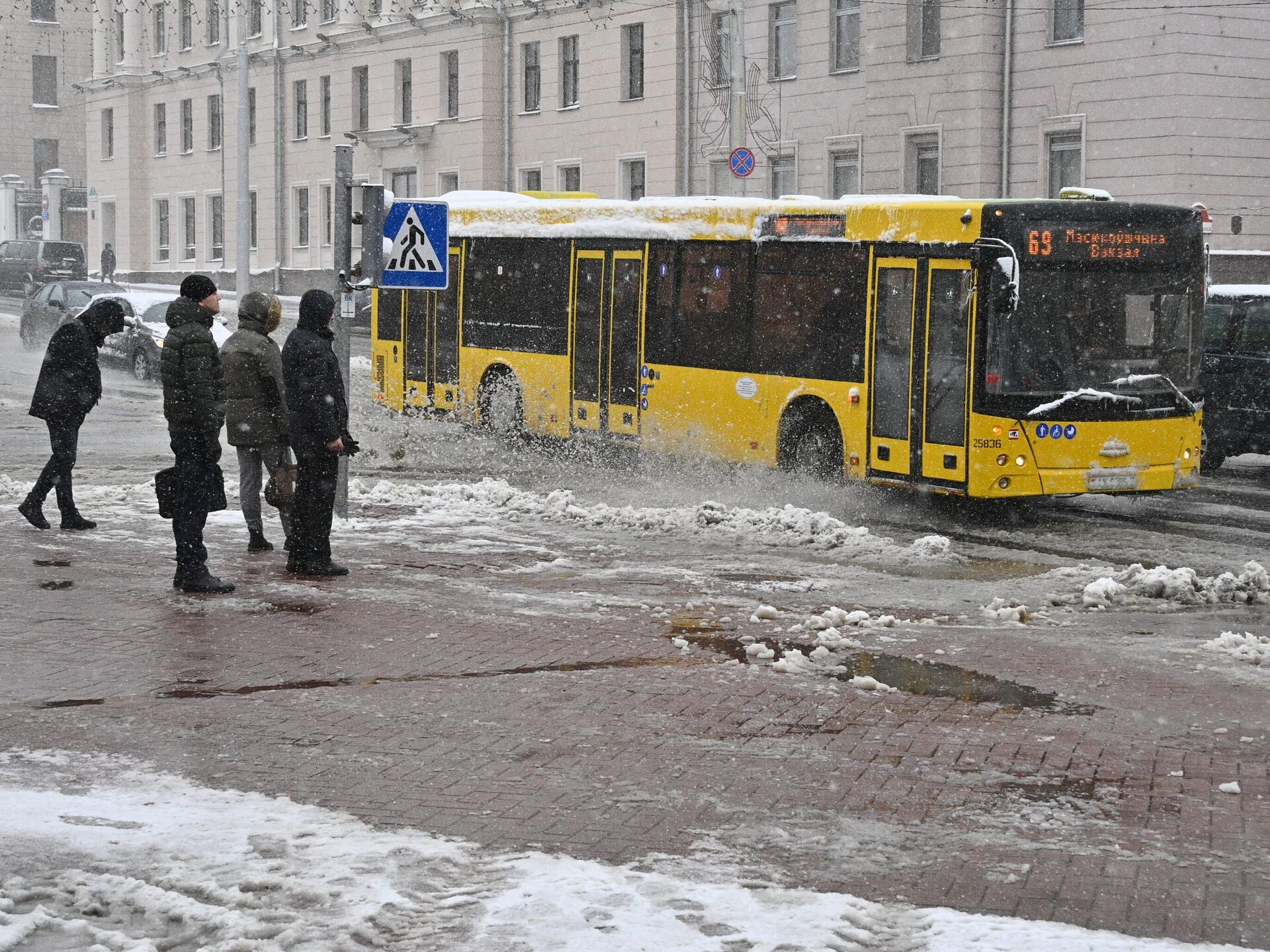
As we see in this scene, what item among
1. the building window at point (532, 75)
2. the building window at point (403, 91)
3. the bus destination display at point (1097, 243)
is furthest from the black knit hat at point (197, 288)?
the building window at point (403, 91)

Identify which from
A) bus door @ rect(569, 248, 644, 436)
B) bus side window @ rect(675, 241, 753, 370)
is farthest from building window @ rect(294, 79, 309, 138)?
bus side window @ rect(675, 241, 753, 370)

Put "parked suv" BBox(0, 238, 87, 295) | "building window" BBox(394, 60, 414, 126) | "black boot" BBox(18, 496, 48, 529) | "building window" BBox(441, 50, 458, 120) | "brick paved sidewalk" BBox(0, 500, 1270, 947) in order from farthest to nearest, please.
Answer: "parked suv" BBox(0, 238, 87, 295) → "building window" BBox(394, 60, 414, 126) → "building window" BBox(441, 50, 458, 120) → "black boot" BBox(18, 496, 48, 529) → "brick paved sidewalk" BBox(0, 500, 1270, 947)

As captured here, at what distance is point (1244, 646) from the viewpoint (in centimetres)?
926

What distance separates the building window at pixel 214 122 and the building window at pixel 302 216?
6.28 meters

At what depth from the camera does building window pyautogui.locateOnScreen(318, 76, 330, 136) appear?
5338 centimetres

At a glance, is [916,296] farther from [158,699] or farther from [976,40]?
[976,40]

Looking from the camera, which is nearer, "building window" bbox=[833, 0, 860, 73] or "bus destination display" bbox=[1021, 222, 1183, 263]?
"bus destination display" bbox=[1021, 222, 1183, 263]

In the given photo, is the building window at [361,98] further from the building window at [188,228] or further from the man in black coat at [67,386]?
the man in black coat at [67,386]

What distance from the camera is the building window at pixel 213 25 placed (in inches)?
2299

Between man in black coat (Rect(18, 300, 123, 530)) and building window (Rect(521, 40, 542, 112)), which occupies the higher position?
building window (Rect(521, 40, 542, 112))

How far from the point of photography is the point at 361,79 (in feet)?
171

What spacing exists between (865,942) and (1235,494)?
43.7 feet

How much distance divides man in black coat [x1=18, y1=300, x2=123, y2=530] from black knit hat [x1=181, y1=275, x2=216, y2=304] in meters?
2.44

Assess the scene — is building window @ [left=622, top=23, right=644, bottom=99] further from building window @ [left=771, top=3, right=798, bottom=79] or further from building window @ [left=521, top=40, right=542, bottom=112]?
building window @ [left=771, top=3, right=798, bottom=79]
